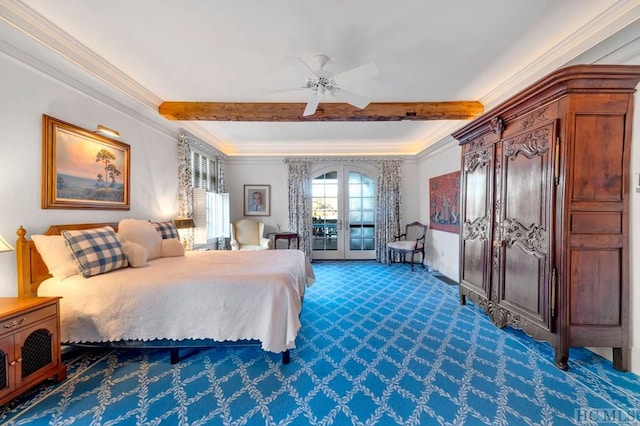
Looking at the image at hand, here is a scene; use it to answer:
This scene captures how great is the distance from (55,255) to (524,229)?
410 centimetres

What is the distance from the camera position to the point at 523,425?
1.60 m

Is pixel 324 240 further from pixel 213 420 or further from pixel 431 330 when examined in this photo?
pixel 213 420

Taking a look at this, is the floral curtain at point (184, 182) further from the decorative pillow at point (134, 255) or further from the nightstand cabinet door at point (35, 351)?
the nightstand cabinet door at point (35, 351)

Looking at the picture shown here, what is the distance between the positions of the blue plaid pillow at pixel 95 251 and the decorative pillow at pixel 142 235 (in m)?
0.36

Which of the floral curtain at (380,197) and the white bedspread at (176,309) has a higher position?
the floral curtain at (380,197)

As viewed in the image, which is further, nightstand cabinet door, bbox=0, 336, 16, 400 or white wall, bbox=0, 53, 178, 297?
white wall, bbox=0, 53, 178, 297

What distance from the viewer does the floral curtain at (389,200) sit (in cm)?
630

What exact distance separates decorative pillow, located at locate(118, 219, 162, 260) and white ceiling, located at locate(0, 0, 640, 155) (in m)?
1.44

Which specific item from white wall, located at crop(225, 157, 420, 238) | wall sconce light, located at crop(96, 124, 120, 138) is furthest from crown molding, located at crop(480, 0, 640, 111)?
wall sconce light, located at crop(96, 124, 120, 138)

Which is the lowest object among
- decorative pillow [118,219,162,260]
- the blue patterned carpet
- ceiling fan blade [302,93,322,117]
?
the blue patterned carpet

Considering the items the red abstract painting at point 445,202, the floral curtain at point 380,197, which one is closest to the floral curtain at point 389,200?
the floral curtain at point 380,197

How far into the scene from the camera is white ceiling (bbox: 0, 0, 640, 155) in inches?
78.3

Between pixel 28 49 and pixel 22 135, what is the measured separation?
687 millimetres

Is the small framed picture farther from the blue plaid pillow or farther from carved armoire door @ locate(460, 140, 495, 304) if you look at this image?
carved armoire door @ locate(460, 140, 495, 304)
